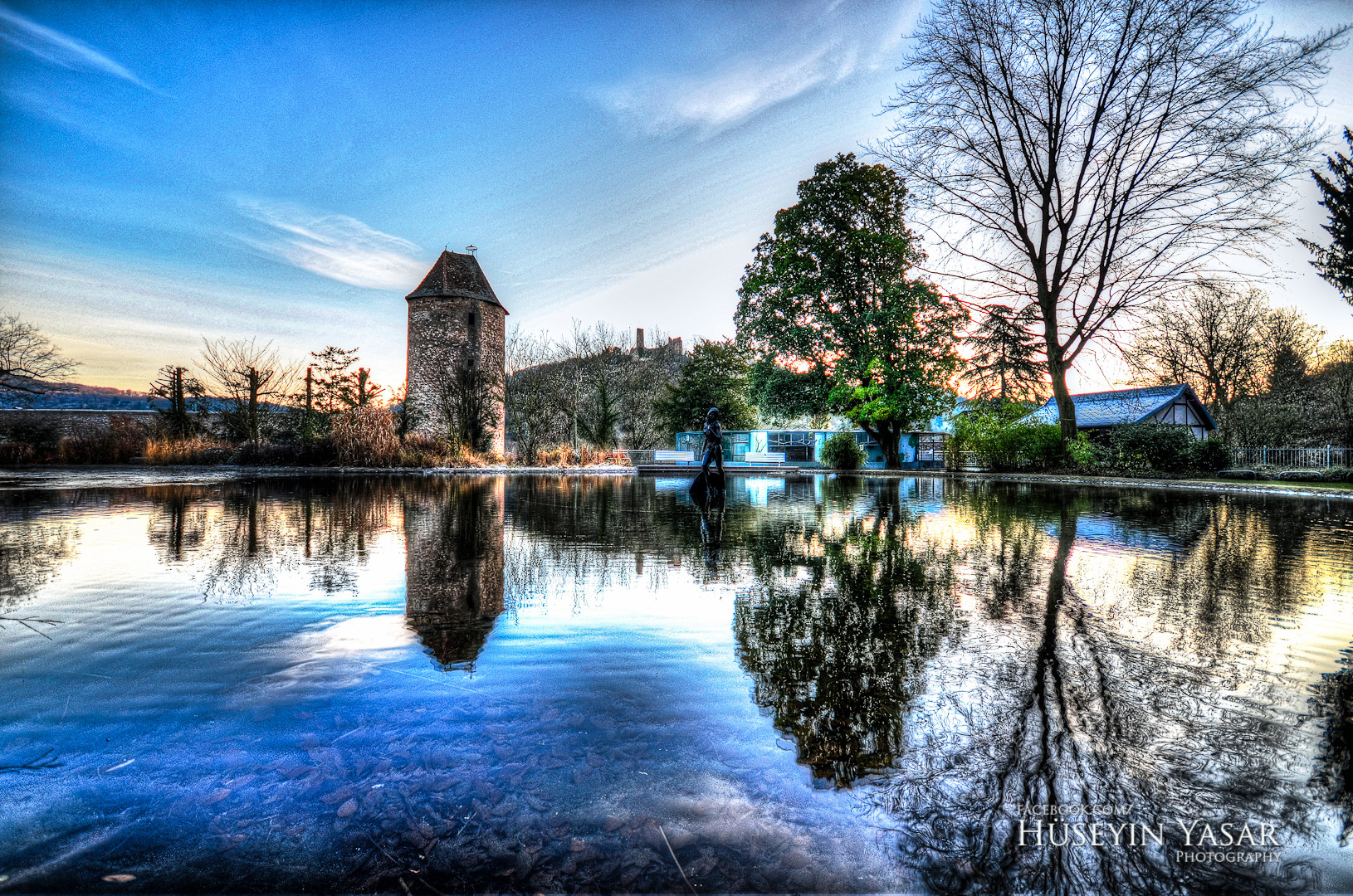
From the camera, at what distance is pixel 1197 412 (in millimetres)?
34219

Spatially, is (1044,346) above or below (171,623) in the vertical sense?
above

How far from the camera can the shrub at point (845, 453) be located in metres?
28.0

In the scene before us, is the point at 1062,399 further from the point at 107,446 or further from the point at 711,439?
the point at 107,446

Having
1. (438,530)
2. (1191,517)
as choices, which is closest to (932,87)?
(1191,517)

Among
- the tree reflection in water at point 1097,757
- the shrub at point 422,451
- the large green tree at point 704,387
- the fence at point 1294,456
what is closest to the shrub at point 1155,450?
the fence at point 1294,456

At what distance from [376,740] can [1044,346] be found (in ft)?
80.6

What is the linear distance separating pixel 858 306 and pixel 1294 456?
Result: 80.9 ft

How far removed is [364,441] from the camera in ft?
73.6

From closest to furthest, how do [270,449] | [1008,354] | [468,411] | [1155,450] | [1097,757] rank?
[1097,757], [1155,450], [1008,354], [270,449], [468,411]

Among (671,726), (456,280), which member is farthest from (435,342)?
(671,726)

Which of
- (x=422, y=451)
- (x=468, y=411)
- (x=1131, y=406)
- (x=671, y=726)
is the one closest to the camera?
(x=671, y=726)

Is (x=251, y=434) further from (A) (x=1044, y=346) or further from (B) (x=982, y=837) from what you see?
(A) (x=1044, y=346)

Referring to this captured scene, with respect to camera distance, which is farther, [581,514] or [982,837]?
[581,514]

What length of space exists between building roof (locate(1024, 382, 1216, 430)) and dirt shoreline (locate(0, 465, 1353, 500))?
44.3 feet
